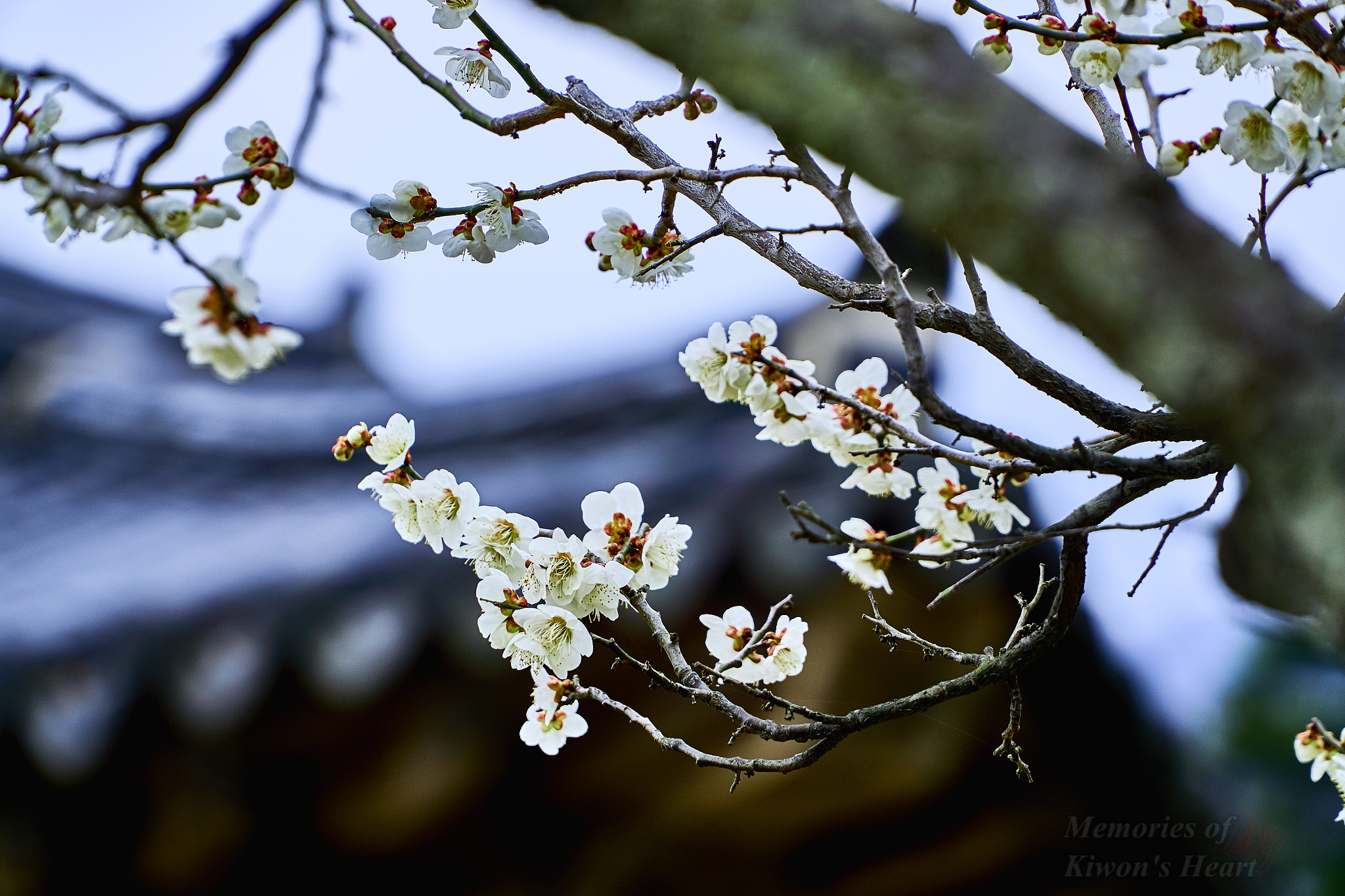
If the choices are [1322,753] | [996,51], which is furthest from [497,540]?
[1322,753]

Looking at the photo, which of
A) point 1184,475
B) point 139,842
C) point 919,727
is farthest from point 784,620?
point 139,842

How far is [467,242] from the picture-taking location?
105 cm

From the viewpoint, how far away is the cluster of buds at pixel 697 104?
43.3 inches

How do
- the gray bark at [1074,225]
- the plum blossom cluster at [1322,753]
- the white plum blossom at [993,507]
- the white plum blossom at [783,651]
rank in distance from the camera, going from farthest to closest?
the plum blossom cluster at [1322,753] < the white plum blossom at [783,651] < the white plum blossom at [993,507] < the gray bark at [1074,225]

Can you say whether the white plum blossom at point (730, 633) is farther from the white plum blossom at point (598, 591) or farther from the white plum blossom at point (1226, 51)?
the white plum blossom at point (1226, 51)

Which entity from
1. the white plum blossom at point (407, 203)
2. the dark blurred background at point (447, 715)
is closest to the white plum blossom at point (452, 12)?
the white plum blossom at point (407, 203)

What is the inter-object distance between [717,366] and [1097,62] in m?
0.57

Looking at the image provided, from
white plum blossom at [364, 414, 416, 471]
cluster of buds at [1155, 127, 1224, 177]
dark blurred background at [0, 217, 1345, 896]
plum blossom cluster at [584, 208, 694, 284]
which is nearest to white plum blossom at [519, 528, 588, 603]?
white plum blossom at [364, 414, 416, 471]

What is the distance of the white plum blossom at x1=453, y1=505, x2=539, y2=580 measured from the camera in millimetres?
1009

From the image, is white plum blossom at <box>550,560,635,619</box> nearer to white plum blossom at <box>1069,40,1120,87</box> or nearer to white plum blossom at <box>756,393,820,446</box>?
white plum blossom at <box>756,393,820,446</box>

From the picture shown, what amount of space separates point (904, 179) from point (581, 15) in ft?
0.94

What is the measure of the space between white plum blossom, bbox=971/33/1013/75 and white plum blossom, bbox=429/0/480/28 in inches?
25.4

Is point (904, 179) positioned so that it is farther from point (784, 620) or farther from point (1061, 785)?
point (1061, 785)

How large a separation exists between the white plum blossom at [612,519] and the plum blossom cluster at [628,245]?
0.89ft
